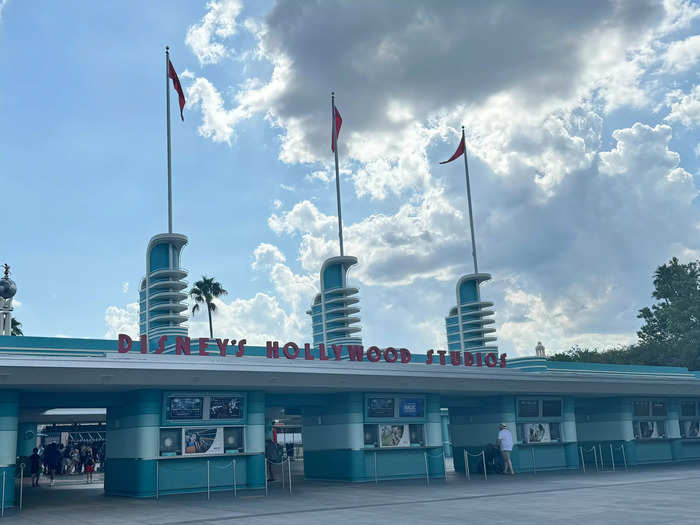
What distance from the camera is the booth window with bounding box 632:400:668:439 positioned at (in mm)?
38562

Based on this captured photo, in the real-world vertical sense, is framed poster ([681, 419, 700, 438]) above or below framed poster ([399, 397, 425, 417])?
below

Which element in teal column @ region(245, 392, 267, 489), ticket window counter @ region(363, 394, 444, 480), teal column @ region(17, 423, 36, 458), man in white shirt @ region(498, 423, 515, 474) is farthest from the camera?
teal column @ region(17, 423, 36, 458)

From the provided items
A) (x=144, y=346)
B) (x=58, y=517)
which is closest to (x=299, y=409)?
(x=144, y=346)

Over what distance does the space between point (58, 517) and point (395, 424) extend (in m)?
A: 15.0

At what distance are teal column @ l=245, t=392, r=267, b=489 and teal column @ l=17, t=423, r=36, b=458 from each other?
2306cm

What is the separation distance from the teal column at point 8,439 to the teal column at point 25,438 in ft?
76.7

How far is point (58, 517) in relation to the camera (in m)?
19.4

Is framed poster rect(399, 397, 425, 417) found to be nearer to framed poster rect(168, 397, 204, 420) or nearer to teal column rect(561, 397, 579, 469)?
teal column rect(561, 397, 579, 469)

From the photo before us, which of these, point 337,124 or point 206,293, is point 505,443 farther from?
point 206,293

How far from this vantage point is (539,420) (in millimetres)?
35094

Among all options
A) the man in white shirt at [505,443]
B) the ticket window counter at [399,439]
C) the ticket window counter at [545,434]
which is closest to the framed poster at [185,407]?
the ticket window counter at [399,439]

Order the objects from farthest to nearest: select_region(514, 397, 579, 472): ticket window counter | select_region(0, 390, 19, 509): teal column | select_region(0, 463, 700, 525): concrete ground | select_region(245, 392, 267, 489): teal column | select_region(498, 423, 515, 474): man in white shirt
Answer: select_region(514, 397, 579, 472): ticket window counter < select_region(498, 423, 515, 474): man in white shirt < select_region(245, 392, 267, 489): teal column < select_region(0, 390, 19, 509): teal column < select_region(0, 463, 700, 525): concrete ground

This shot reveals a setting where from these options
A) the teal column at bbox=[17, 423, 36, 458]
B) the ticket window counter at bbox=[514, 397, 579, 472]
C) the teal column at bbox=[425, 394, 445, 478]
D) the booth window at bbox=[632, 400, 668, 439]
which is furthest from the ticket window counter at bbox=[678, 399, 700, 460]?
A: the teal column at bbox=[17, 423, 36, 458]

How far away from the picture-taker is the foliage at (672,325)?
68062mm
